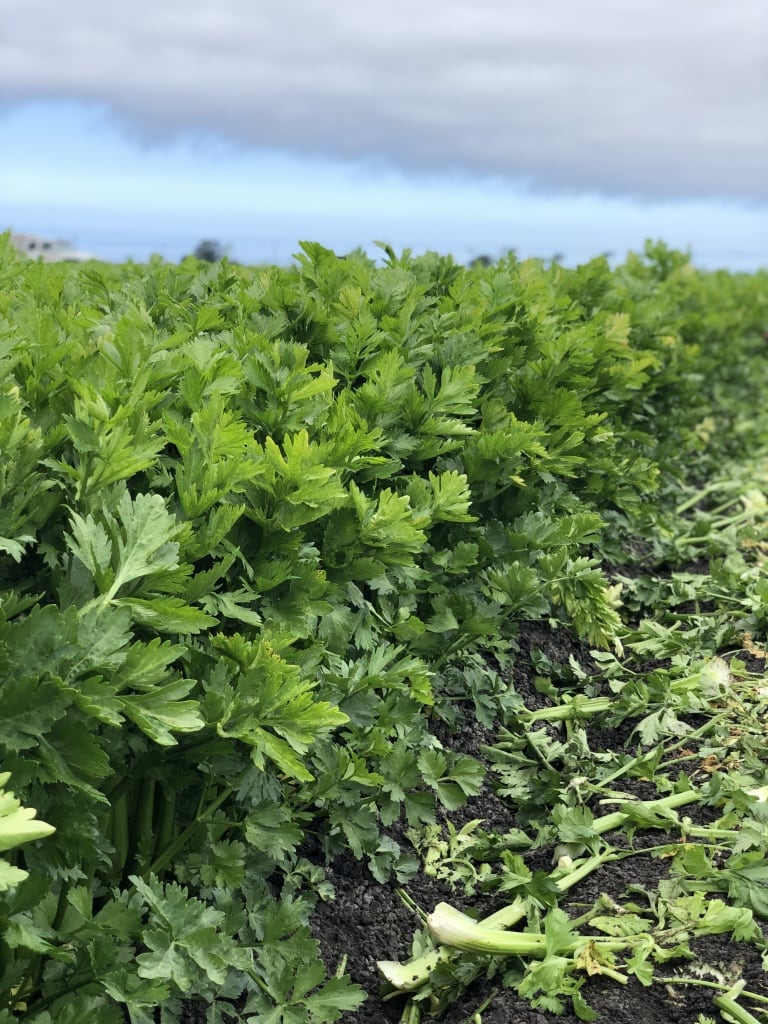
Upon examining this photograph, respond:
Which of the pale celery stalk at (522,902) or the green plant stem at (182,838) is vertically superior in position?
the green plant stem at (182,838)

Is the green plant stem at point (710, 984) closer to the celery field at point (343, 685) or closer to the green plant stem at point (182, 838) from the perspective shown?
the celery field at point (343, 685)

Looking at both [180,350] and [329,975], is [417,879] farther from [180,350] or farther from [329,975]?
[180,350]

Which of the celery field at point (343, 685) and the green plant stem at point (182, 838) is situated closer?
→ the celery field at point (343, 685)

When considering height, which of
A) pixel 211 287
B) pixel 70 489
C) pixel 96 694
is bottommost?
pixel 96 694

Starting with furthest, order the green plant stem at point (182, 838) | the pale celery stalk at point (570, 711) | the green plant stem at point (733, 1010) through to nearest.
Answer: the pale celery stalk at point (570, 711) → the green plant stem at point (733, 1010) → the green plant stem at point (182, 838)

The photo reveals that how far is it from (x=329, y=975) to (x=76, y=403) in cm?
169

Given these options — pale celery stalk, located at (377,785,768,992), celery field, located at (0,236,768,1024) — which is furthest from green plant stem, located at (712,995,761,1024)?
pale celery stalk, located at (377,785,768,992)

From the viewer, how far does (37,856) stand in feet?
7.47

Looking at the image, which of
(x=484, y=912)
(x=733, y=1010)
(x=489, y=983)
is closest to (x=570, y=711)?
(x=484, y=912)

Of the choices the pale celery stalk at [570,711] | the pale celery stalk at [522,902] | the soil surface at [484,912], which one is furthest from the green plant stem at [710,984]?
the pale celery stalk at [570,711]

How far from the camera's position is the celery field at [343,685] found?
2361mm

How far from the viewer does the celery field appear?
2.36 meters

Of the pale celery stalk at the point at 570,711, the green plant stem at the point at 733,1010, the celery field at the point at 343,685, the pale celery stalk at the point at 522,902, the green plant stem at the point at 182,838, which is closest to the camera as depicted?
the celery field at the point at 343,685

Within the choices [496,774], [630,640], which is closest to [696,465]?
[630,640]
